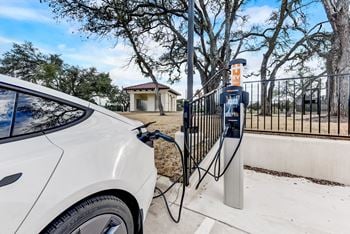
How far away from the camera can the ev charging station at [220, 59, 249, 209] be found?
2.21m

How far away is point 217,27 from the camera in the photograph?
12852mm

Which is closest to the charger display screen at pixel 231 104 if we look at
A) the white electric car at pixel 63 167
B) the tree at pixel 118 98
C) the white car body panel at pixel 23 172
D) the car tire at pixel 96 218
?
the white electric car at pixel 63 167

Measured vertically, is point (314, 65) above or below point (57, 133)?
above

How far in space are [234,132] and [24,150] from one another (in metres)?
1.88

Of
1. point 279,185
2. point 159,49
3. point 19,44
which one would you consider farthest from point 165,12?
point 19,44

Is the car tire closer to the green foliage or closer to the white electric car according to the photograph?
the white electric car

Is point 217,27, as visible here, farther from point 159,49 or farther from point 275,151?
point 275,151

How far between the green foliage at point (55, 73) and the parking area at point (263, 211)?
61.1 ft

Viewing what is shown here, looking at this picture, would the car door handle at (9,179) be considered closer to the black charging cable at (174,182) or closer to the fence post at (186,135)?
the black charging cable at (174,182)

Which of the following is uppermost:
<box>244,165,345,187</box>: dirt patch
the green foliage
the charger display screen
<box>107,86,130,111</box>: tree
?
the green foliage

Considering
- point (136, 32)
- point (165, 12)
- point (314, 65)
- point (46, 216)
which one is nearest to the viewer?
point (46, 216)

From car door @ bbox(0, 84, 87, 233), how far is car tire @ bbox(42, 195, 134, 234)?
0.60 feet

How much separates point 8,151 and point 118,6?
30.1 ft

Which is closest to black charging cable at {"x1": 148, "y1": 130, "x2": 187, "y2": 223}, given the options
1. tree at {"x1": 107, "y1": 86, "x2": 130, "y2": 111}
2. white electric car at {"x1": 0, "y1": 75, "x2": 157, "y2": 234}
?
white electric car at {"x1": 0, "y1": 75, "x2": 157, "y2": 234}
